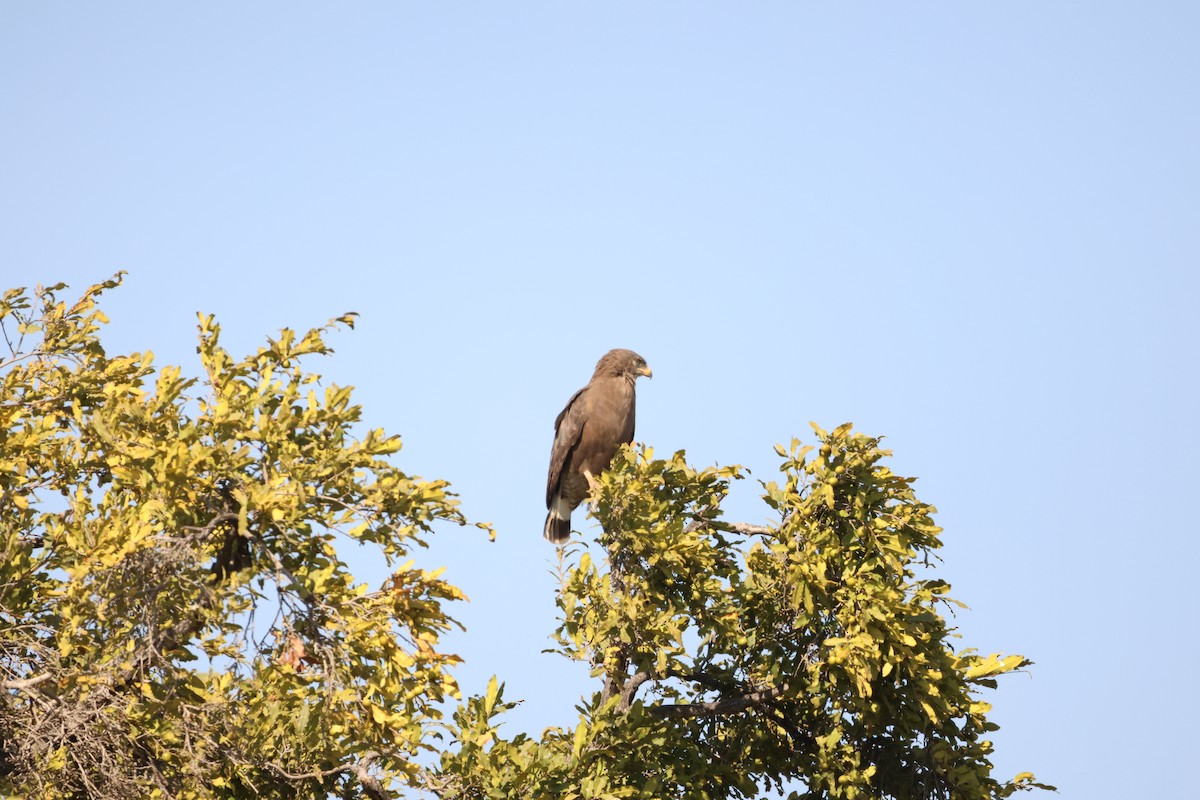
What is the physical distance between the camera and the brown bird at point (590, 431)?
42.3 ft

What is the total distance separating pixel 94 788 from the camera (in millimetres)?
7320

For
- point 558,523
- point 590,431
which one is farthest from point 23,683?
point 558,523

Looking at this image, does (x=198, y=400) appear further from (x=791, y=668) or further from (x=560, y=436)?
(x=560, y=436)

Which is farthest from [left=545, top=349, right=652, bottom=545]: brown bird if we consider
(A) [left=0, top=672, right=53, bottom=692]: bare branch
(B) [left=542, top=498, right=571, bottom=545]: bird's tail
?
(A) [left=0, top=672, right=53, bottom=692]: bare branch

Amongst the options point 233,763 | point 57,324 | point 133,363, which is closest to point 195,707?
point 233,763

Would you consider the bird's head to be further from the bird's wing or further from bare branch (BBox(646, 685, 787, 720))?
bare branch (BBox(646, 685, 787, 720))

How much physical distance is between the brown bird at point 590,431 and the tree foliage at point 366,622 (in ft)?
11.4

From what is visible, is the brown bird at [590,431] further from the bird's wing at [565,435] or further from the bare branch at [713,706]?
the bare branch at [713,706]

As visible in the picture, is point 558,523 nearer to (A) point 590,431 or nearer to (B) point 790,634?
(A) point 590,431

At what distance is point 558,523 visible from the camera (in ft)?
45.7

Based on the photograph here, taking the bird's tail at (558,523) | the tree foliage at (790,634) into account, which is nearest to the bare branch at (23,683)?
the tree foliage at (790,634)

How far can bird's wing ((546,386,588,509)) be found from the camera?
13117 mm

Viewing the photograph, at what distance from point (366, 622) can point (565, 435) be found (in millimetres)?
6664

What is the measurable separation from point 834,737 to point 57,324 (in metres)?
6.55
